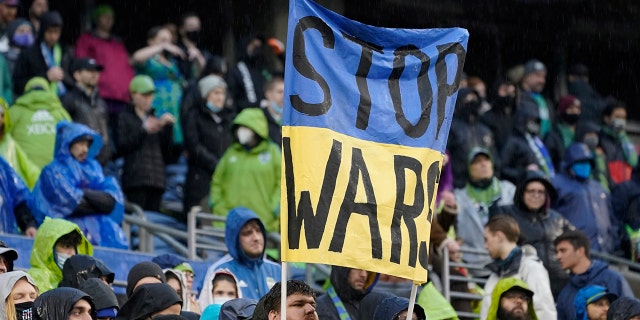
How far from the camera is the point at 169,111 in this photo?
60.3 feet

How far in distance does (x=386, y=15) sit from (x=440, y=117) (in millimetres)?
13043

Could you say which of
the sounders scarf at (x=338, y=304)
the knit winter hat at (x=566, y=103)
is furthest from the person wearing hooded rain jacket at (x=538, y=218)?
the knit winter hat at (x=566, y=103)

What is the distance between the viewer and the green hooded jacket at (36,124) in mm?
16031

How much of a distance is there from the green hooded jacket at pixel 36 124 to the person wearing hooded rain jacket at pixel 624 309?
17.1ft

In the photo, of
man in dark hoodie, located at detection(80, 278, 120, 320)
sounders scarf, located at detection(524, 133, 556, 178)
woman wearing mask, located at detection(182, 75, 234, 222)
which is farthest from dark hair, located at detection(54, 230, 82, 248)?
sounders scarf, located at detection(524, 133, 556, 178)

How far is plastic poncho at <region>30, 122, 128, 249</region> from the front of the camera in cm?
1452

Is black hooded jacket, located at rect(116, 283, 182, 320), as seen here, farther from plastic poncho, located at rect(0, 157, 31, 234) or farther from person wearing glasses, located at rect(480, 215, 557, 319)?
person wearing glasses, located at rect(480, 215, 557, 319)

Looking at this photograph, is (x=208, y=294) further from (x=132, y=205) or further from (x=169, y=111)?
(x=169, y=111)

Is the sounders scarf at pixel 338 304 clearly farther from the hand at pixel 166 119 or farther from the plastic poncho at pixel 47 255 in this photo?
the hand at pixel 166 119

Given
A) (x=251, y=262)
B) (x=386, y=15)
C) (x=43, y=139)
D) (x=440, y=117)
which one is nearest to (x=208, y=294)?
(x=251, y=262)

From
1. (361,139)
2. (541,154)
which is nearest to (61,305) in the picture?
(361,139)

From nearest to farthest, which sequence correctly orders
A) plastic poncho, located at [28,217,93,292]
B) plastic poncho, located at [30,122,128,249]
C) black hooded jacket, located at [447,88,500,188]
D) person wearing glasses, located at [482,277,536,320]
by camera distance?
plastic poncho, located at [28,217,93,292], person wearing glasses, located at [482,277,536,320], plastic poncho, located at [30,122,128,249], black hooded jacket, located at [447,88,500,188]

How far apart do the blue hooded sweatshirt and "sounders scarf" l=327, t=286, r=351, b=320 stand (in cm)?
228

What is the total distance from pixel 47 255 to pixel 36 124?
3730mm
